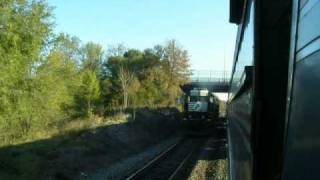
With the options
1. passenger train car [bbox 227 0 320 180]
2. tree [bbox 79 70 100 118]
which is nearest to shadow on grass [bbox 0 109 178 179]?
passenger train car [bbox 227 0 320 180]

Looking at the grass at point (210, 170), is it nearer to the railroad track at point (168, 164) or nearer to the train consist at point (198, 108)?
the railroad track at point (168, 164)

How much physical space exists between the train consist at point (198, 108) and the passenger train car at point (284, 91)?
42108 mm

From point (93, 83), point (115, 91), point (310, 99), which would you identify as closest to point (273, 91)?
point (310, 99)

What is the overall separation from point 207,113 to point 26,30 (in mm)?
20127

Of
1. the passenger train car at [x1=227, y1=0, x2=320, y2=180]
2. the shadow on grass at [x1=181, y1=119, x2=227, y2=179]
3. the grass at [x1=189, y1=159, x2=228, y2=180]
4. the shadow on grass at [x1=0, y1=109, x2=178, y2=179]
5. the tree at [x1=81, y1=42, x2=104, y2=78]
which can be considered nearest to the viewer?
the passenger train car at [x1=227, y1=0, x2=320, y2=180]

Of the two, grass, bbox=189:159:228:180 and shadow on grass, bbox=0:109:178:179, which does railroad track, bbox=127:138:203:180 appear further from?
shadow on grass, bbox=0:109:178:179

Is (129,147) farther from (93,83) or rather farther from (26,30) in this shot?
(93,83)

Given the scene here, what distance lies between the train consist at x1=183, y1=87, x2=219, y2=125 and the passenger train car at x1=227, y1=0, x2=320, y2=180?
42108 mm

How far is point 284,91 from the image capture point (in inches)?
123

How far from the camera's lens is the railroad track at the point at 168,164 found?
2091 cm

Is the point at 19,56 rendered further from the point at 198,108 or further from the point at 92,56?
the point at 92,56

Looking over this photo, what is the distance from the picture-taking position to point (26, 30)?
29797 mm

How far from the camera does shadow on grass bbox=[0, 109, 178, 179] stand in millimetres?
19047

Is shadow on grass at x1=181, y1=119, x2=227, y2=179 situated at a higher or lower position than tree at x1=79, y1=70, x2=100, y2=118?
lower
